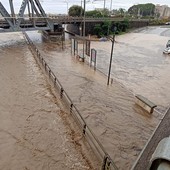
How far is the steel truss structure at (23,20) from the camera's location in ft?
97.3

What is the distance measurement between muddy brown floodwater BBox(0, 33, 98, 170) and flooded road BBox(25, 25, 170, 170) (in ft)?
4.77

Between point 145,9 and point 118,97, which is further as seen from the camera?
point 145,9

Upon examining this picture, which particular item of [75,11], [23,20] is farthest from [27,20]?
[75,11]

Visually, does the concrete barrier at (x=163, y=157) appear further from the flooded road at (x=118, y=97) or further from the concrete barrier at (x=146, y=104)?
the concrete barrier at (x=146, y=104)

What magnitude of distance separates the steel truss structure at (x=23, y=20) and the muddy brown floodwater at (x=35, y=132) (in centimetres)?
1856

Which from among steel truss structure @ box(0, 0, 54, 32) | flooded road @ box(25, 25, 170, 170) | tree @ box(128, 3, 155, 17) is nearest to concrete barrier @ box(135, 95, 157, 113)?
flooded road @ box(25, 25, 170, 170)

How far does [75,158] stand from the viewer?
7.29 m

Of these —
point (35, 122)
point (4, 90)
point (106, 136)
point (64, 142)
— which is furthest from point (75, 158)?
point (4, 90)

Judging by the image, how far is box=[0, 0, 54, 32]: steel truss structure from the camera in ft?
97.3

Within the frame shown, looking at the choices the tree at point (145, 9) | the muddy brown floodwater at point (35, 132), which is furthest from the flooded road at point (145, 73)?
the tree at point (145, 9)

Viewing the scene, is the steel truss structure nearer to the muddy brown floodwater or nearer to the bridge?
the bridge

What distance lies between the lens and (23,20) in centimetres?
3278

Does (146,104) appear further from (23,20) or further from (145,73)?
(23,20)

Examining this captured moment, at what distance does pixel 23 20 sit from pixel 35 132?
28880 millimetres
